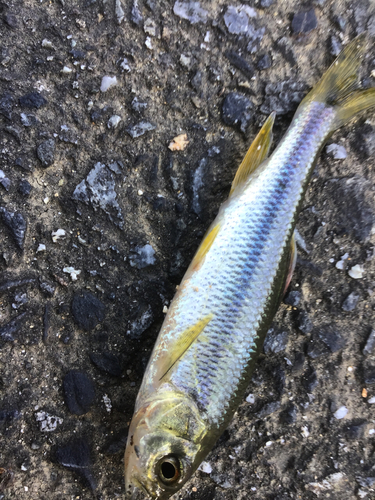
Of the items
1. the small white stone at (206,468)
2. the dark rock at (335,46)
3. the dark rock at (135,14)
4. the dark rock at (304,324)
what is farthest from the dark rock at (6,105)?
the small white stone at (206,468)

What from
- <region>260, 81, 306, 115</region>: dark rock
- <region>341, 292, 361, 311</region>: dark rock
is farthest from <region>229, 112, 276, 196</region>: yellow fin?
<region>341, 292, 361, 311</region>: dark rock

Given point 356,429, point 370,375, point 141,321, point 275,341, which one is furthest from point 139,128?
point 356,429

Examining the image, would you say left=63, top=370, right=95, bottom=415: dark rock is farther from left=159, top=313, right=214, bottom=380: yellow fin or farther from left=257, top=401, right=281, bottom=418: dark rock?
left=257, top=401, right=281, bottom=418: dark rock

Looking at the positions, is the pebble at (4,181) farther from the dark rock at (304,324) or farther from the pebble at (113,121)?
the dark rock at (304,324)

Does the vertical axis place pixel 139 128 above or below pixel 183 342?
above

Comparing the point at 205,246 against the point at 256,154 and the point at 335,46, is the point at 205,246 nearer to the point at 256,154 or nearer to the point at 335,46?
the point at 256,154

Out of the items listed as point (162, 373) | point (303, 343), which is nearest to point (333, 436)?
point (303, 343)
